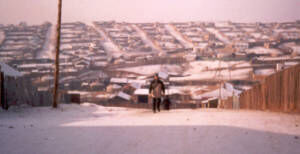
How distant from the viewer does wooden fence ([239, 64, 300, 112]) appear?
9.92 meters

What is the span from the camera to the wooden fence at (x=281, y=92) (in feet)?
32.6

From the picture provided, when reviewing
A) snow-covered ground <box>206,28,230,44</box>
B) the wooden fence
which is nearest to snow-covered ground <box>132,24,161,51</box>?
snow-covered ground <box>206,28,230,44</box>

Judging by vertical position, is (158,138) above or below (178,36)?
below

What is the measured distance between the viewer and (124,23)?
404 feet

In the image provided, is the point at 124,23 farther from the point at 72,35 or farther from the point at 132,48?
the point at 132,48

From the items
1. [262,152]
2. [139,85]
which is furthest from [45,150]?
[139,85]

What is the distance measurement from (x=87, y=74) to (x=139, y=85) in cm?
1751

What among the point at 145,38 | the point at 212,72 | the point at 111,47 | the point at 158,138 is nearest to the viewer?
the point at 158,138

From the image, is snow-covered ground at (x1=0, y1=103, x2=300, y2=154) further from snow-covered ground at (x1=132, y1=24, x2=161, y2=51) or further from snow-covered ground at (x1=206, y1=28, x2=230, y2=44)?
snow-covered ground at (x1=206, y1=28, x2=230, y2=44)

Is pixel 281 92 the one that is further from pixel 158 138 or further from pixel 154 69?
pixel 154 69

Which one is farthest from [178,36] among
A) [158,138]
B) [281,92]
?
[158,138]

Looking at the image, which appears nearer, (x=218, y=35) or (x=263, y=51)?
(x=263, y=51)

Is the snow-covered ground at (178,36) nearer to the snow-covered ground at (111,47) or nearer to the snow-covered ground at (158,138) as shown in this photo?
the snow-covered ground at (111,47)

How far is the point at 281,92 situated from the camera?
1104cm
